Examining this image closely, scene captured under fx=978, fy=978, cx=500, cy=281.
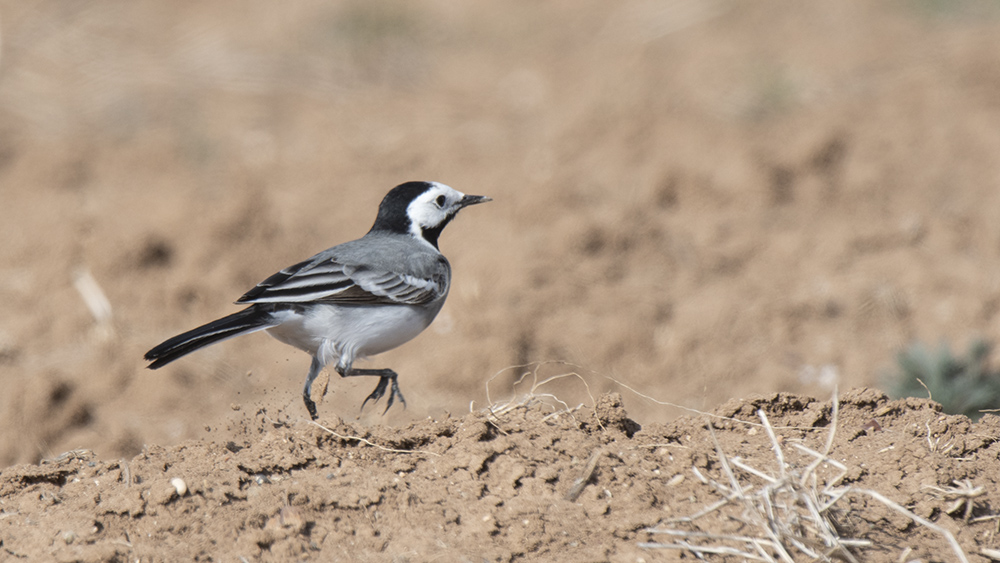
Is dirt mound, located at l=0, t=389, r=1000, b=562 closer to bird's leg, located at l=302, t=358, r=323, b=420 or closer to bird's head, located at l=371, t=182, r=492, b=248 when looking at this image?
bird's leg, located at l=302, t=358, r=323, b=420

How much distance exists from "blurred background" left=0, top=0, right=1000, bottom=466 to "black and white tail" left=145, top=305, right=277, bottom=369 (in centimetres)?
150

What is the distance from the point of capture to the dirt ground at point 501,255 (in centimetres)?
377

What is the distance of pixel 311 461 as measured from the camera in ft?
13.4

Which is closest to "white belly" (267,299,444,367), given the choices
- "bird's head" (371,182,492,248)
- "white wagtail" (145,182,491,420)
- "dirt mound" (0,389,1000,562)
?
"white wagtail" (145,182,491,420)

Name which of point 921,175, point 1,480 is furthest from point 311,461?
point 921,175

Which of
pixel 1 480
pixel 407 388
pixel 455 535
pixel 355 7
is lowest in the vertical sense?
pixel 407 388

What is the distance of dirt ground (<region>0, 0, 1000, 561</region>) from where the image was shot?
3771 mm

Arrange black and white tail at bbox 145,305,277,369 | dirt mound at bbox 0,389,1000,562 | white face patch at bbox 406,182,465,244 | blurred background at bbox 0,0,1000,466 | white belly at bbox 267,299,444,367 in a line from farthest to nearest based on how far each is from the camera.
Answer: blurred background at bbox 0,0,1000,466 → white face patch at bbox 406,182,465,244 → white belly at bbox 267,299,444,367 → black and white tail at bbox 145,305,277,369 → dirt mound at bbox 0,389,1000,562

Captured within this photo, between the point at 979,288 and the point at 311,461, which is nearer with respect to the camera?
the point at 311,461

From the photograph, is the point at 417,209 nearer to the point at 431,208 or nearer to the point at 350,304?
the point at 431,208

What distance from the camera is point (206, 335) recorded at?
17.1 ft

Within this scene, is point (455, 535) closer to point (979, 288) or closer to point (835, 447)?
point (835, 447)

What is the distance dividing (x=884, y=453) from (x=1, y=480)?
365 centimetres

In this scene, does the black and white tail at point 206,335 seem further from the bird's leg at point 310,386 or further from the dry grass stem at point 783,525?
the dry grass stem at point 783,525
